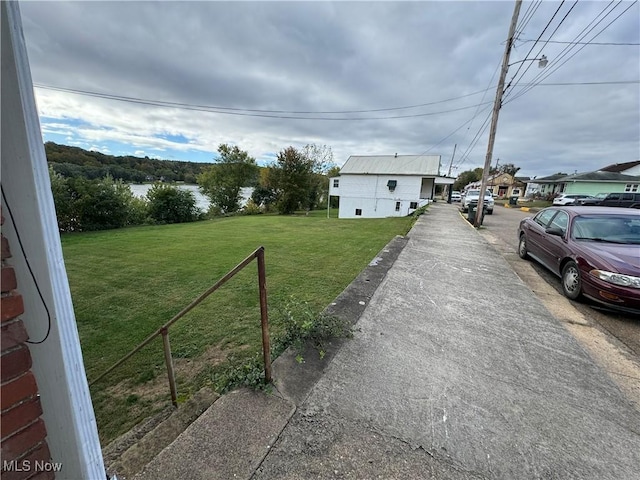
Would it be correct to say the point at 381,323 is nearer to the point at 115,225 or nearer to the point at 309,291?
the point at 309,291

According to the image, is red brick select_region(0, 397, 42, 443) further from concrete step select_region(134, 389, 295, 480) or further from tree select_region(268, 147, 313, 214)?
tree select_region(268, 147, 313, 214)

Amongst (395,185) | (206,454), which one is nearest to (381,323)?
(206,454)

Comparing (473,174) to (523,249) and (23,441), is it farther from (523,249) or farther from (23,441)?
(23,441)

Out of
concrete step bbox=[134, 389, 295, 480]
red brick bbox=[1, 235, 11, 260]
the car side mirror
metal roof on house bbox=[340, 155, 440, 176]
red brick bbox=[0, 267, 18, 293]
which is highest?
metal roof on house bbox=[340, 155, 440, 176]

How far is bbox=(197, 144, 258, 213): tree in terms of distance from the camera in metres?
35.0

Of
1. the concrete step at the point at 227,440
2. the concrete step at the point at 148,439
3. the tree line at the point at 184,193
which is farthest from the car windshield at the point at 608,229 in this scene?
the tree line at the point at 184,193

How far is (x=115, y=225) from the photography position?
17.1 metres

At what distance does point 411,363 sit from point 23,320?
2674 mm

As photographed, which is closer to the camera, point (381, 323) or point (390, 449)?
point (390, 449)

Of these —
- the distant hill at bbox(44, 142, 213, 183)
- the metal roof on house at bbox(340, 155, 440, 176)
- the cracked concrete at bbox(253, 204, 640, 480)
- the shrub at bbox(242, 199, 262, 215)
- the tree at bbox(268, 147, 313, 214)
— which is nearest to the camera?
the cracked concrete at bbox(253, 204, 640, 480)

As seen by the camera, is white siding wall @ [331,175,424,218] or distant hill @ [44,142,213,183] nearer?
distant hill @ [44,142,213,183]

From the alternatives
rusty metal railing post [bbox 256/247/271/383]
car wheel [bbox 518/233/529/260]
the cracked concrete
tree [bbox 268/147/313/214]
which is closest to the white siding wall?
tree [bbox 268/147/313/214]

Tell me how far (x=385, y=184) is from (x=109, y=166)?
22.9 meters

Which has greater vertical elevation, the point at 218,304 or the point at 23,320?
the point at 23,320
